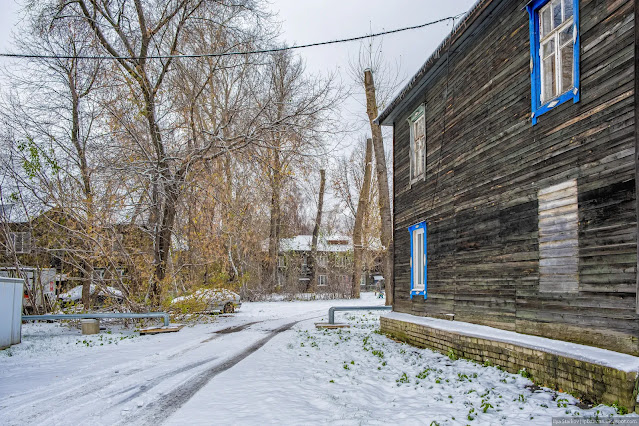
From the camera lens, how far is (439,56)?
35.7 feet

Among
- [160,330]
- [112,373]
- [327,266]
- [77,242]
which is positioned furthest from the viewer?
[327,266]

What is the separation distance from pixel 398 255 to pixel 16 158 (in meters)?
12.9

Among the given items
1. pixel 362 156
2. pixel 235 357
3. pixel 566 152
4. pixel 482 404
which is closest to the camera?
pixel 482 404

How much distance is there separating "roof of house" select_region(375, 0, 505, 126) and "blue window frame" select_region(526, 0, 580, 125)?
4.09 feet

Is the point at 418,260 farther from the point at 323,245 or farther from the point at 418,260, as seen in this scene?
the point at 323,245

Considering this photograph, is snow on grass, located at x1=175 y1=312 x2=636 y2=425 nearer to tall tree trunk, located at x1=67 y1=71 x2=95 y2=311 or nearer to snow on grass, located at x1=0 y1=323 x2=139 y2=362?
snow on grass, located at x1=0 y1=323 x2=139 y2=362

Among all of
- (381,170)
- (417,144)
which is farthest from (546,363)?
(381,170)

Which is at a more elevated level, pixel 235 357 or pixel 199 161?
pixel 199 161

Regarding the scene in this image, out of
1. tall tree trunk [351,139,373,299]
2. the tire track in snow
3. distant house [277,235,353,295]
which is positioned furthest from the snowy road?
distant house [277,235,353,295]

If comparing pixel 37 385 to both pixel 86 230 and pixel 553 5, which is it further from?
pixel 553 5

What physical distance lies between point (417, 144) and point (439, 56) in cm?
278

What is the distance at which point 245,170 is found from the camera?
61.8 feet

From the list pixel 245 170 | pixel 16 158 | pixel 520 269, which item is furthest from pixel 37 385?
pixel 245 170

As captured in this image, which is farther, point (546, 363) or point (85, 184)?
point (85, 184)
